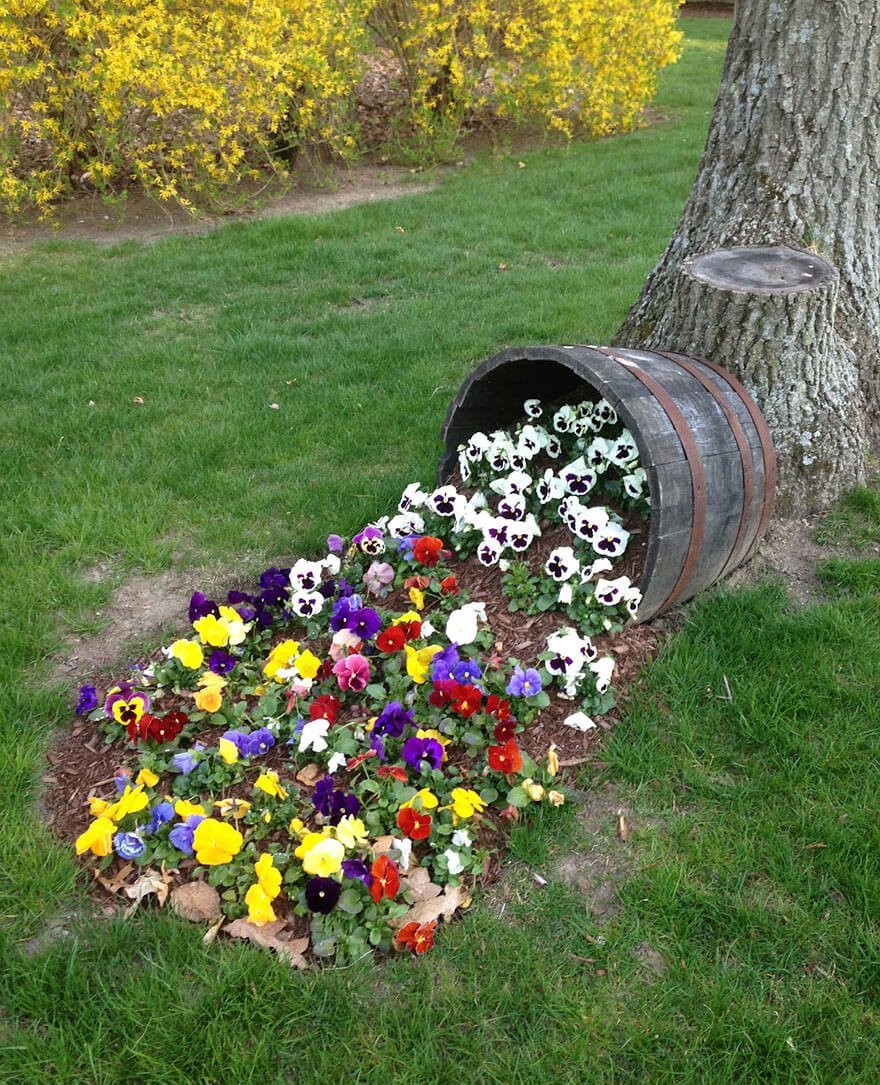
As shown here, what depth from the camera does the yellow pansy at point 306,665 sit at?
287cm

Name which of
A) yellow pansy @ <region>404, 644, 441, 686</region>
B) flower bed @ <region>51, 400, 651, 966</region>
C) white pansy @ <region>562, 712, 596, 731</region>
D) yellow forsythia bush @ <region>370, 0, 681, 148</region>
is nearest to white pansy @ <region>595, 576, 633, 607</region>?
flower bed @ <region>51, 400, 651, 966</region>

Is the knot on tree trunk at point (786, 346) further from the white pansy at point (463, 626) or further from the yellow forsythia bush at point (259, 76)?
the yellow forsythia bush at point (259, 76)

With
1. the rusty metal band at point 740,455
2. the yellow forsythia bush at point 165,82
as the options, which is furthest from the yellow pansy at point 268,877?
the yellow forsythia bush at point 165,82

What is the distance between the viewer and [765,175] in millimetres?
3594

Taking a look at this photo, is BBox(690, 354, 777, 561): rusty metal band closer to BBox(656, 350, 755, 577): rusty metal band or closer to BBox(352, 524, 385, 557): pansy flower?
BBox(656, 350, 755, 577): rusty metal band

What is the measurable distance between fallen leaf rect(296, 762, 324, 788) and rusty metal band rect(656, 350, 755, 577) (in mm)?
1568

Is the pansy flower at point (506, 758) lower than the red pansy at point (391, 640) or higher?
lower

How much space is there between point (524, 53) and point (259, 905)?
9347 mm

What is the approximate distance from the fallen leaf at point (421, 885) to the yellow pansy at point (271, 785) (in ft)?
1.37

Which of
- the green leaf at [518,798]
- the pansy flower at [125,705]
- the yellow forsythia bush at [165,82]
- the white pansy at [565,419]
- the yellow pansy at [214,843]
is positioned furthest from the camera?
the yellow forsythia bush at [165,82]

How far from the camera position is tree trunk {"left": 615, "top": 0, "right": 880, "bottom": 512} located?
3.39 metres

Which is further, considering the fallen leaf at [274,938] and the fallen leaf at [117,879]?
the fallen leaf at [117,879]

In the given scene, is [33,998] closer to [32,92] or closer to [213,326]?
[213,326]

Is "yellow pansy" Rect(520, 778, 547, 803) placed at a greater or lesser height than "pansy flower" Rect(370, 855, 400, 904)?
lesser
